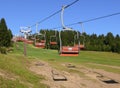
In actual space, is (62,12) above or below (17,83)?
above

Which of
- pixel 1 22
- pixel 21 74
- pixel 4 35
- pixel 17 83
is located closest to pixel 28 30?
pixel 21 74

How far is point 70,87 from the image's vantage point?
865 inches

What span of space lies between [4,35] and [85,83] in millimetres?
114829

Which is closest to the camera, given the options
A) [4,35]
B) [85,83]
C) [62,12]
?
[85,83]

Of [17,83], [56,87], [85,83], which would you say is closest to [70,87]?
[56,87]

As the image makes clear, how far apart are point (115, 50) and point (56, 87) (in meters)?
157

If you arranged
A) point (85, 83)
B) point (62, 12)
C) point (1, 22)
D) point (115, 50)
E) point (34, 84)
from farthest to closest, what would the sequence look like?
point (115, 50)
point (1, 22)
point (62, 12)
point (85, 83)
point (34, 84)

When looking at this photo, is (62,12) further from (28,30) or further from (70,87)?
(28,30)

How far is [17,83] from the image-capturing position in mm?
18641

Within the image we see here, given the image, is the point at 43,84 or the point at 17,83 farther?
the point at 43,84

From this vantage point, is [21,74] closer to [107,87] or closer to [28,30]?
[107,87]

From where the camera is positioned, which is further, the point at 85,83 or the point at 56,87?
the point at 85,83

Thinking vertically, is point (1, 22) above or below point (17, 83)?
above

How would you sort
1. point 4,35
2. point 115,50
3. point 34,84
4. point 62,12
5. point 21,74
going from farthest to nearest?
point 115,50, point 4,35, point 62,12, point 21,74, point 34,84
